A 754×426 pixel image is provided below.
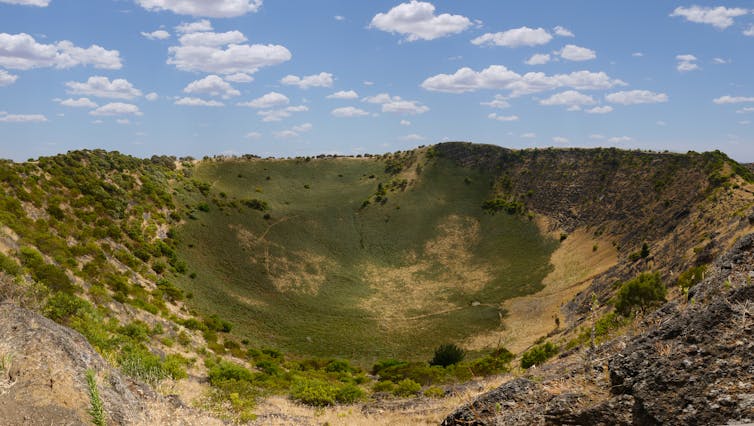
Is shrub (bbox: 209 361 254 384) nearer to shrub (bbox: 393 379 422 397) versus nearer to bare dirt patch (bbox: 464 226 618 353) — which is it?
shrub (bbox: 393 379 422 397)

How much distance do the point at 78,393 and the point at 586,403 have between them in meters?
12.5

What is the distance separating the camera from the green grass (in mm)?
52938

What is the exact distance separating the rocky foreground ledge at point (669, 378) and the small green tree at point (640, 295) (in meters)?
22.6

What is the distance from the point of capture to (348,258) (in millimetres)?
80188

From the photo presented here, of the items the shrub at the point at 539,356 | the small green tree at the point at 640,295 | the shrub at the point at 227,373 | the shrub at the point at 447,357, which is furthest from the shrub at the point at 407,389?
the shrub at the point at 447,357

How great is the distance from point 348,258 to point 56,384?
69.3 m

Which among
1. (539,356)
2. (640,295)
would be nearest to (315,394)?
(539,356)

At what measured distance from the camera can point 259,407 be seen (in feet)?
67.2

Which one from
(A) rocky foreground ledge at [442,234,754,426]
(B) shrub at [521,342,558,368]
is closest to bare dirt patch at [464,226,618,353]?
(B) shrub at [521,342,558,368]

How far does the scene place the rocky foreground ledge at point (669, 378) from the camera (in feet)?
23.1

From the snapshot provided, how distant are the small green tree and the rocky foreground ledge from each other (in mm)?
22596

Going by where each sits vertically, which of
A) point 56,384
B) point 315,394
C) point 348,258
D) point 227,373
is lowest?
point 227,373

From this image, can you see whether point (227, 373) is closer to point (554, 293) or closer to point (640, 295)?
point (640, 295)

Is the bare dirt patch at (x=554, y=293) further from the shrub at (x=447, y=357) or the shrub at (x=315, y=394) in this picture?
the shrub at (x=315, y=394)
